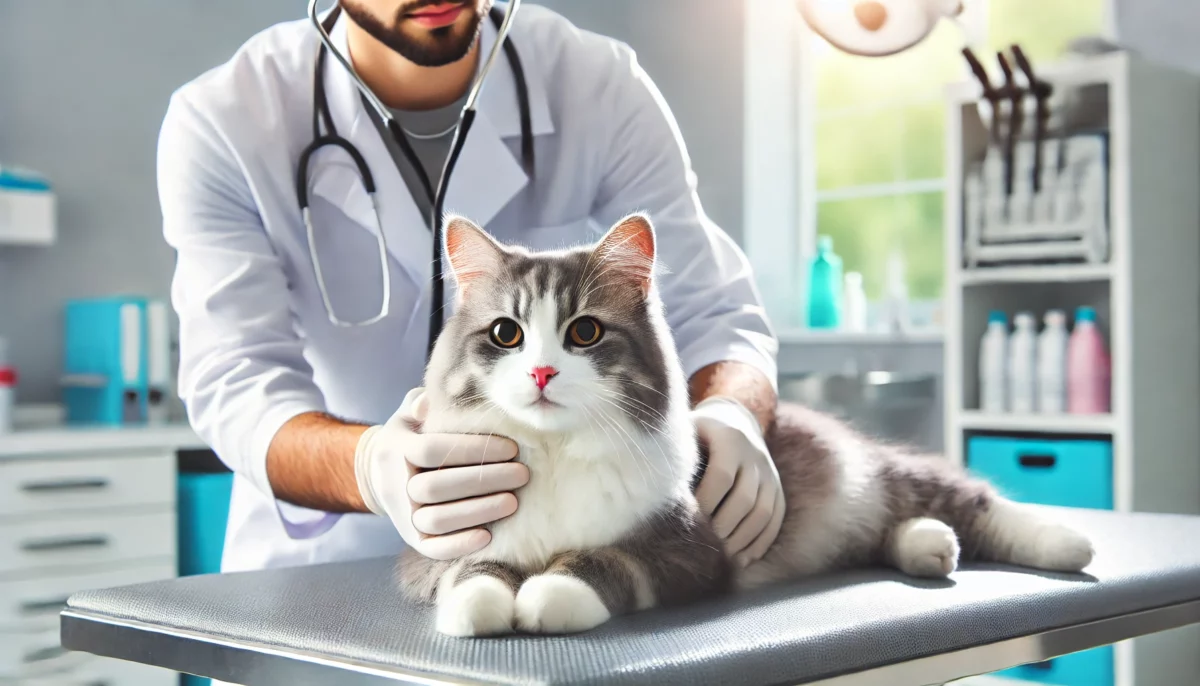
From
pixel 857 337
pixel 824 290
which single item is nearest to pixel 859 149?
pixel 824 290

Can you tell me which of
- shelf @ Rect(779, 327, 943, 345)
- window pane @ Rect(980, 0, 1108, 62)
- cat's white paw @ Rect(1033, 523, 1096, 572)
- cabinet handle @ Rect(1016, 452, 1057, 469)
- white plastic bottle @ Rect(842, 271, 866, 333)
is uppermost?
window pane @ Rect(980, 0, 1108, 62)

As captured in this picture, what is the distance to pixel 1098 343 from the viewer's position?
2.47 meters

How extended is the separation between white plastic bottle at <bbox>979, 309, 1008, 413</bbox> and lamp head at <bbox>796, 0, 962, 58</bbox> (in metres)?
1.50

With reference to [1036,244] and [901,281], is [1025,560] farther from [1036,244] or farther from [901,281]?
[901,281]

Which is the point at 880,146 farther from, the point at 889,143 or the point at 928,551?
the point at 928,551

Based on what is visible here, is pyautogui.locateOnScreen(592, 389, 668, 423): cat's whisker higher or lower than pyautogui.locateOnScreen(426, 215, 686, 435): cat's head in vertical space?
lower

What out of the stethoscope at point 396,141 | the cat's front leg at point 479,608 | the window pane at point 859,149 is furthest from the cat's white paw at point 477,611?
the window pane at point 859,149

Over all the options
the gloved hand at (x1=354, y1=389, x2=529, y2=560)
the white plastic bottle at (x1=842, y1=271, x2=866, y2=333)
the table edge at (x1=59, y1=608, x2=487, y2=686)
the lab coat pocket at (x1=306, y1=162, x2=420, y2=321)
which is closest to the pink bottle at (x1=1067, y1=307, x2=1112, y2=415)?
the white plastic bottle at (x1=842, y1=271, x2=866, y2=333)

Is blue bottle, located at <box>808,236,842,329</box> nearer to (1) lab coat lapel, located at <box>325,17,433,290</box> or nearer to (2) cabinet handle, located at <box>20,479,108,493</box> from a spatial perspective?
(2) cabinet handle, located at <box>20,479,108,493</box>

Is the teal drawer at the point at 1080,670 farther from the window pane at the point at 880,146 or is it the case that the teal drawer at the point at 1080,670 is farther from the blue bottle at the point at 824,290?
the window pane at the point at 880,146

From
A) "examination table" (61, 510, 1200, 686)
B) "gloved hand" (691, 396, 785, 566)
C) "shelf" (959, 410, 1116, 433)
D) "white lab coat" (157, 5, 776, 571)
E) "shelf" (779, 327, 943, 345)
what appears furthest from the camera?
"shelf" (779, 327, 943, 345)

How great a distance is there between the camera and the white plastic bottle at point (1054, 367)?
2.51 metres

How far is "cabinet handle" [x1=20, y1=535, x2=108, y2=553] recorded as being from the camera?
231 cm

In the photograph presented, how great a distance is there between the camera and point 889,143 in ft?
12.3
